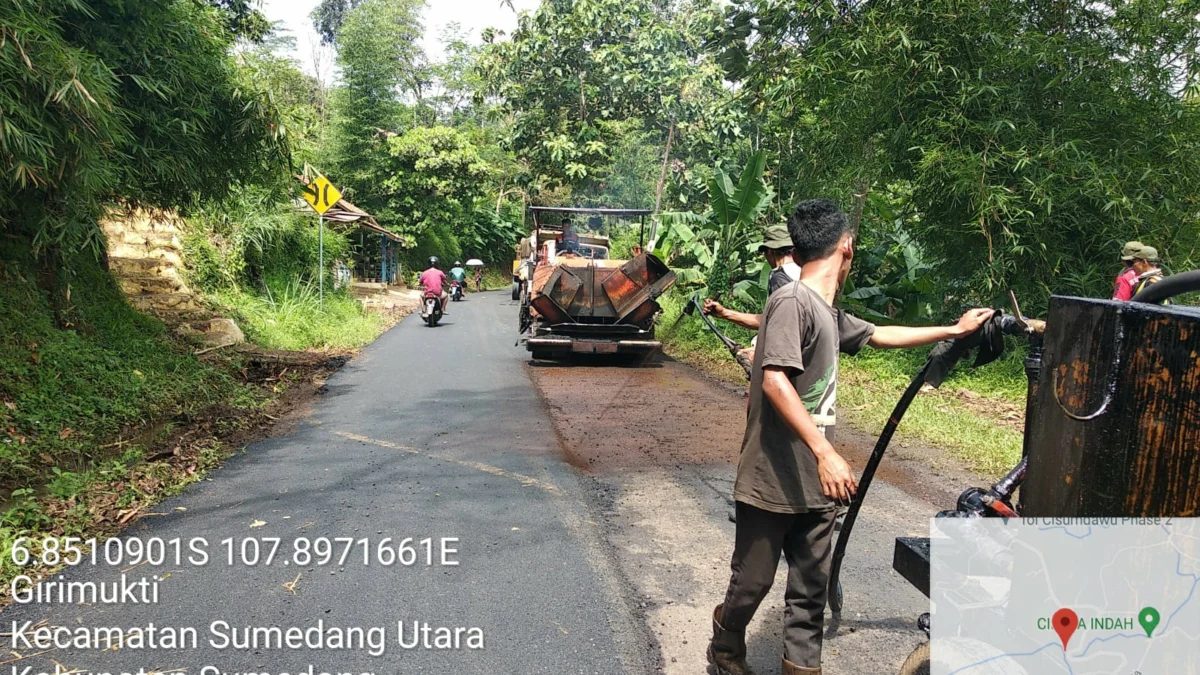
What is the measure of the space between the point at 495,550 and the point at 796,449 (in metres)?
2.19

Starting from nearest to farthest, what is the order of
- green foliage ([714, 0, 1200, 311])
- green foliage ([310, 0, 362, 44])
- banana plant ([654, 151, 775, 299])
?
green foliage ([714, 0, 1200, 311])
banana plant ([654, 151, 775, 299])
green foliage ([310, 0, 362, 44])

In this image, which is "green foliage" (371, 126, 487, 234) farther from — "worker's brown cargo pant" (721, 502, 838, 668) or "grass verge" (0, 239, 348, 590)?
"worker's brown cargo pant" (721, 502, 838, 668)

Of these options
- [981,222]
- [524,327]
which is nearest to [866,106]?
[981,222]

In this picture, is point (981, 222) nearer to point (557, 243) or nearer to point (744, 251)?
point (744, 251)

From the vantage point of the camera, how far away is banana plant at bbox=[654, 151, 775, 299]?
12062mm

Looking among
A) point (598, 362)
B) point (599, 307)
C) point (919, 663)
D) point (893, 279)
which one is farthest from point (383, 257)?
point (919, 663)

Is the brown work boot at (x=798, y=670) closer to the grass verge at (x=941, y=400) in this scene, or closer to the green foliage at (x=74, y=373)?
the grass verge at (x=941, y=400)

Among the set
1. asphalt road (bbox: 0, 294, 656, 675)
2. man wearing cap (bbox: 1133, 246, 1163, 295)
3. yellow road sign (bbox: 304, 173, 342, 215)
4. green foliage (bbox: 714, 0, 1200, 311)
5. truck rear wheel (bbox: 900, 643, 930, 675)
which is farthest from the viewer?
yellow road sign (bbox: 304, 173, 342, 215)

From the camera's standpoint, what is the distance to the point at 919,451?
6.60m

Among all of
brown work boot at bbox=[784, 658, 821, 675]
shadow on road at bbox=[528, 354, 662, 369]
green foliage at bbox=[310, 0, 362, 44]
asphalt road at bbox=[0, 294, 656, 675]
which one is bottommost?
asphalt road at bbox=[0, 294, 656, 675]

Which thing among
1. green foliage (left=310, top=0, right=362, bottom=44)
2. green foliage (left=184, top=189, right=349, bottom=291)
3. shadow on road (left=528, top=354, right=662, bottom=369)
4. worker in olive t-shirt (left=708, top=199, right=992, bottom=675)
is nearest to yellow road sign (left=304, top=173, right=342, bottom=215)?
green foliage (left=184, top=189, right=349, bottom=291)

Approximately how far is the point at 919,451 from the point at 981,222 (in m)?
3.33

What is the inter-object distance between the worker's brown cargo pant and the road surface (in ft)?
1.74

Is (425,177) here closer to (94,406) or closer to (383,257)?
(383,257)
